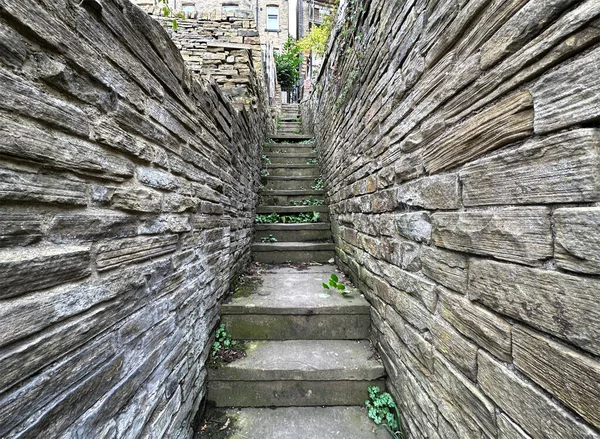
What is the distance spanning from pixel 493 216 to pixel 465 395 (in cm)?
69

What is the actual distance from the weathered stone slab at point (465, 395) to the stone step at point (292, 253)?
214 centimetres

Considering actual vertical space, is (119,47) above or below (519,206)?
above

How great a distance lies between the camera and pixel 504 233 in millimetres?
732

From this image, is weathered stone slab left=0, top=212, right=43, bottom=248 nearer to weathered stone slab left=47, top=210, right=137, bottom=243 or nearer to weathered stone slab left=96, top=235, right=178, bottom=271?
weathered stone slab left=47, top=210, right=137, bottom=243

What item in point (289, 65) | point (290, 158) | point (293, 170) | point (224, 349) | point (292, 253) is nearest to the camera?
point (224, 349)

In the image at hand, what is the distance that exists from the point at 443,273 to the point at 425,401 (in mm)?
677

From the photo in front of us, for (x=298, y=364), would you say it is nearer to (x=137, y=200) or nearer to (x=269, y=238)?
(x=137, y=200)

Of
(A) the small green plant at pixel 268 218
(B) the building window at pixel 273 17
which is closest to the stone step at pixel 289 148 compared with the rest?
(A) the small green plant at pixel 268 218

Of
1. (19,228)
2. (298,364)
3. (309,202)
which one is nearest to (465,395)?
(298,364)

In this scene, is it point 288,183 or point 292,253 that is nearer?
point 292,253

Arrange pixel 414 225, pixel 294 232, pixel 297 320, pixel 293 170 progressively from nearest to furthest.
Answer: pixel 414 225, pixel 297 320, pixel 294 232, pixel 293 170

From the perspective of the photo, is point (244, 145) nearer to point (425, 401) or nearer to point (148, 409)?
point (148, 409)

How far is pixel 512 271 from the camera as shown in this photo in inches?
28.2

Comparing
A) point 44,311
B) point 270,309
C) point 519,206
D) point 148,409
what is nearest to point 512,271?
point 519,206
